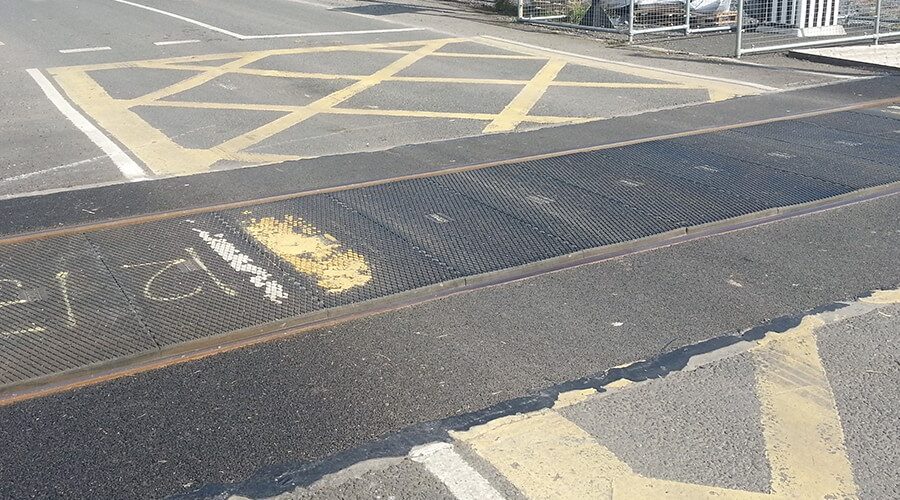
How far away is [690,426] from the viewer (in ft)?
13.0

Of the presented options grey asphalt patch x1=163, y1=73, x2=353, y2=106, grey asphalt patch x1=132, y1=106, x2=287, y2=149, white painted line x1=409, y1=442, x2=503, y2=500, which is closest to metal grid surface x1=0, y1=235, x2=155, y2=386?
white painted line x1=409, y1=442, x2=503, y2=500

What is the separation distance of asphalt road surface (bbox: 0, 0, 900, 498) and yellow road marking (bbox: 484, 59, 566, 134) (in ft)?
0.22

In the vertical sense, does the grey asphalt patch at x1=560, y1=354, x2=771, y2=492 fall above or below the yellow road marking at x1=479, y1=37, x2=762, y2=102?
above

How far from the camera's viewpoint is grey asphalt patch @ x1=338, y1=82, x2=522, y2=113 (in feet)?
36.2

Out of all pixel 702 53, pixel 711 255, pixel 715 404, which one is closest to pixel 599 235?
pixel 711 255

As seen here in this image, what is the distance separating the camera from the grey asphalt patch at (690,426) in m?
3.67

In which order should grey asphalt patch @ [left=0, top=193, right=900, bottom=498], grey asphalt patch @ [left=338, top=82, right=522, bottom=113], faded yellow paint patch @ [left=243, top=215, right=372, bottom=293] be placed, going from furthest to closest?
grey asphalt patch @ [left=338, top=82, right=522, bottom=113] → faded yellow paint patch @ [left=243, top=215, right=372, bottom=293] → grey asphalt patch @ [left=0, top=193, right=900, bottom=498]

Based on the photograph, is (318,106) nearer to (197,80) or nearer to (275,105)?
(275,105)

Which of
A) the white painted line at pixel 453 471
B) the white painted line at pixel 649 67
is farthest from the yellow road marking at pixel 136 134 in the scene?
the white painted line at pixel 649 67

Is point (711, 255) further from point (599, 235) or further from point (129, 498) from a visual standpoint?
point (129, 498)

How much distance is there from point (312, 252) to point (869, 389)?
3326 millimetres

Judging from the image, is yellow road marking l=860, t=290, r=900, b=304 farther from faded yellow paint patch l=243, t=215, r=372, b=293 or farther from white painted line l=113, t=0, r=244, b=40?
white painted line l=113, t=0, r=244, b=40

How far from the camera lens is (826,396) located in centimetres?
421

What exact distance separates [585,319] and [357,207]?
2.52m
